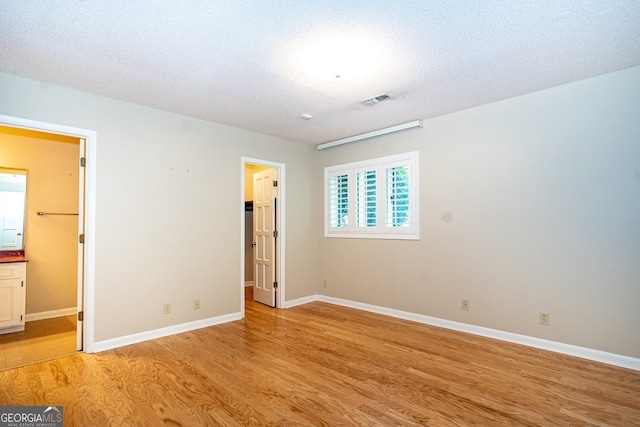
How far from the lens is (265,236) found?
17.4ft

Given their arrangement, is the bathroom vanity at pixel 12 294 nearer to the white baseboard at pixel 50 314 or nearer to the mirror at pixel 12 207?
the mirror at pixel 12 207

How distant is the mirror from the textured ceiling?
2042 millimetres

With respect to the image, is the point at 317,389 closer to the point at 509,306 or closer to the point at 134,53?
the point at 509,306

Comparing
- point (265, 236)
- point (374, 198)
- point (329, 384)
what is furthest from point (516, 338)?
point (265, 236)

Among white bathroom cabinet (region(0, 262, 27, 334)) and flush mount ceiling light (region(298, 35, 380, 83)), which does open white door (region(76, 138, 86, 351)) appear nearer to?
white bathroom cabinet (region(0, 262, 27, 334))

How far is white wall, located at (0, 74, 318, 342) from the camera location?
3334 millimetres

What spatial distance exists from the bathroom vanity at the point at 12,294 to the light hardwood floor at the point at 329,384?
4.71 feet

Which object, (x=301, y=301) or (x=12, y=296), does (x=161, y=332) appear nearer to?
(x=12, y=296)

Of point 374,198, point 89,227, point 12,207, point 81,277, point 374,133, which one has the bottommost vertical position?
point 81,277

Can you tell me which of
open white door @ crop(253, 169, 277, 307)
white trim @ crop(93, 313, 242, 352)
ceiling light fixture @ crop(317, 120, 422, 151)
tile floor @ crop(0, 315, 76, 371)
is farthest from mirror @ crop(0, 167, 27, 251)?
ceiling light fixture @ crop(317, 120, 422, 151)

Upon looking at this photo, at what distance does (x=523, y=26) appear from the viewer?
2229 mm

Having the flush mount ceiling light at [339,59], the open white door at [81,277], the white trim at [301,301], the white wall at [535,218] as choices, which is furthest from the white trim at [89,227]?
the white wall at [535,218]

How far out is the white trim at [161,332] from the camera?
336 cm

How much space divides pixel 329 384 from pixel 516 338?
2176 millimetres
